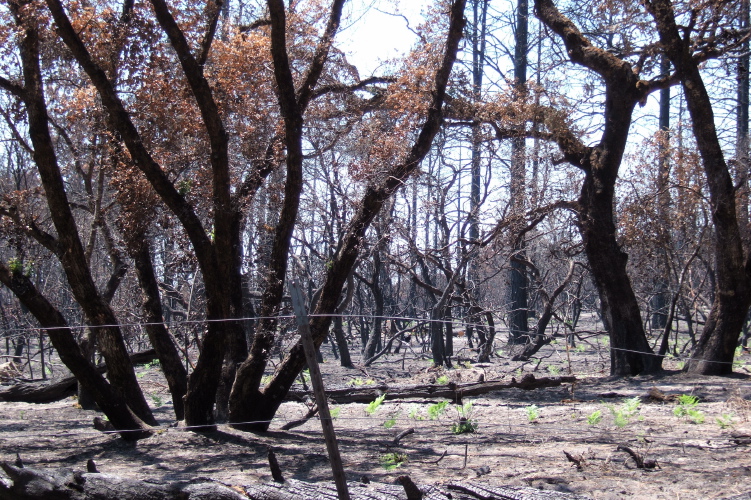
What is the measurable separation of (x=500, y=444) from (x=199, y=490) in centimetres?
286

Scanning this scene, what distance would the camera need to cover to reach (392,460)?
524cm

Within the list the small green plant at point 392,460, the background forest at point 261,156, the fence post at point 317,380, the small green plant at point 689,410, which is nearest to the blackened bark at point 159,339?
the background forest at point 261,156

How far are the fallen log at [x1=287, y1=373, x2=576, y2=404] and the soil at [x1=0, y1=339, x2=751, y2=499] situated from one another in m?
0.18

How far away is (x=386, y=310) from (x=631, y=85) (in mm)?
11638

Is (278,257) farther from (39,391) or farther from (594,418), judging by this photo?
(39,391)

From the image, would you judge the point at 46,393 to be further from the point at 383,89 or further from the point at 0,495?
the point at 383,89

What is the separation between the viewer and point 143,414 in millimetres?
6824

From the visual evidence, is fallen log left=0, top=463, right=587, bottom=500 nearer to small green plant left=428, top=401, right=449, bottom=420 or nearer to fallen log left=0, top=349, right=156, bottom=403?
small green plant left=428, top=401, right=449, bottom=420

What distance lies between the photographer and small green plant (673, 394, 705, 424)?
5.88m

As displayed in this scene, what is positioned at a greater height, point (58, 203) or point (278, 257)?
point (58, 203)

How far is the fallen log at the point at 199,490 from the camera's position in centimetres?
345

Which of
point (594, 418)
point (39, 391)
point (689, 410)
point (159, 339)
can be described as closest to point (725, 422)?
point (689, 410)

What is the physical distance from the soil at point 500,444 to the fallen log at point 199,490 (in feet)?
1.33

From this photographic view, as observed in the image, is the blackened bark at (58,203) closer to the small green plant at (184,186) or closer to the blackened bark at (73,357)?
the blackened bark at (73,357)
